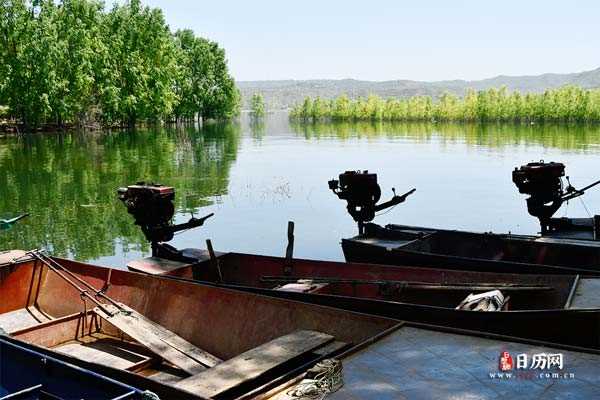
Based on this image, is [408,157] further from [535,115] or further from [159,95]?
[535,115]

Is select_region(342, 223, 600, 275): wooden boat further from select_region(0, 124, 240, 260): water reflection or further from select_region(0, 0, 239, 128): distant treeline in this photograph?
select_region(0, 0, 239, 128): distant treeline

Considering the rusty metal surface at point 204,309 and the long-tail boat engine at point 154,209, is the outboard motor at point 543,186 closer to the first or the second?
the long-tail boat engine at point 154,209

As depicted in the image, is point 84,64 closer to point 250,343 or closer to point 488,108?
point 250,343

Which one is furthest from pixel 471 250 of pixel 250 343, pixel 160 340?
pixel 160 340

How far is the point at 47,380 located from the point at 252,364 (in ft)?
7.79

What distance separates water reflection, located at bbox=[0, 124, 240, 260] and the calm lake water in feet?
0.20

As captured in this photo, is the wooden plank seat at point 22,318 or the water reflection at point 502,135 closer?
the wooden plank seat at point 22,318

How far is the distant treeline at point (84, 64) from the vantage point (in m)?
67.4

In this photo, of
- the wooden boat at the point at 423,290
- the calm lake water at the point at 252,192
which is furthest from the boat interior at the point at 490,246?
the calm lake water at the point at 252,192

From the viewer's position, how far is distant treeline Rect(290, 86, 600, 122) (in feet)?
352

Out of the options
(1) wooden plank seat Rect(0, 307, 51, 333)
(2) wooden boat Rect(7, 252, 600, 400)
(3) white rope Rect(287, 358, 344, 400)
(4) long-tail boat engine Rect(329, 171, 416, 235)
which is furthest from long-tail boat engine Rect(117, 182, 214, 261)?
(3) white rope Rect(287, 358, 344, 400)

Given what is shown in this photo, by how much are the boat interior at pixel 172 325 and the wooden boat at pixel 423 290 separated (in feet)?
3.23

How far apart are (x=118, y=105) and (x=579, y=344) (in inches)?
2954

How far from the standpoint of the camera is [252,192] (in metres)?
29.5
